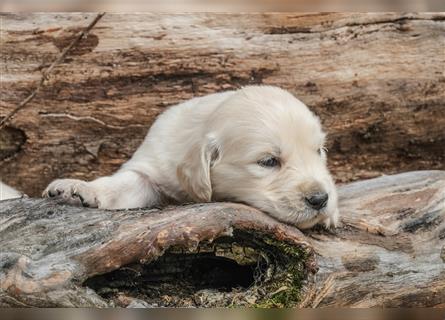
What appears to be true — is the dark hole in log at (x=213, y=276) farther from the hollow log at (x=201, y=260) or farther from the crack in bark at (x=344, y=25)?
the crack in bark at (x=344, y=25)

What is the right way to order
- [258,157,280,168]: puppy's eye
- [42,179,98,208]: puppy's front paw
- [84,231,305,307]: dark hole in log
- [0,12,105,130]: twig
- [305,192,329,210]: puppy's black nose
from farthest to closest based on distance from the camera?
[0,12,105,130]: twig
[258,157,280,168]: puppy's eye
[42,179,98,208]: puppy's front paw
[305,192,329,210]: puppy's black nose
[84,231,305,307]: dark hole in log

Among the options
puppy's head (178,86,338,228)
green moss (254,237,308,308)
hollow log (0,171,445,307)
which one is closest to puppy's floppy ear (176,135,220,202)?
puppy's head (178,86,338,228)

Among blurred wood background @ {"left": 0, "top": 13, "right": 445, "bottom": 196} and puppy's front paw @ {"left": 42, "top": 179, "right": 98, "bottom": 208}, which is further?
blurred wood background @ {"left": 0, "top": 13, "right": 445, "bottom": 196}

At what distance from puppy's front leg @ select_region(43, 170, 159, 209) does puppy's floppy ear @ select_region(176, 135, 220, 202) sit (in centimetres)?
36

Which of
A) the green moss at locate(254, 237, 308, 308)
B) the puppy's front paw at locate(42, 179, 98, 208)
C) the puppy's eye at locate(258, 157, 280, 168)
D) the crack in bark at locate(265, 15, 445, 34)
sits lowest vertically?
the green moss at locate(254, 237, 308, 308)

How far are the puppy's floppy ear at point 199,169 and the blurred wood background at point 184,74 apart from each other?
147cm

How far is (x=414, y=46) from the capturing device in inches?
268

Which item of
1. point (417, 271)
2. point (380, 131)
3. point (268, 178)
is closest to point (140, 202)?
point (268, 178)

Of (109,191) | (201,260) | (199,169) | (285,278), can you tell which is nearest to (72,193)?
(109,191)

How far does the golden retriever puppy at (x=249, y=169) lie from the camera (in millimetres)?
4919

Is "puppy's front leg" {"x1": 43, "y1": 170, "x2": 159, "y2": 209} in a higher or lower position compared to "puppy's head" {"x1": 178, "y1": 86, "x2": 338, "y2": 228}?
lower

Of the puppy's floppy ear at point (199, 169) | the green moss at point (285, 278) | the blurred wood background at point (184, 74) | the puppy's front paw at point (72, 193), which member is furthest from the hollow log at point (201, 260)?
the blurred wood background at point (184, 74)

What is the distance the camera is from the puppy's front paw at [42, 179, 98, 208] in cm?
496

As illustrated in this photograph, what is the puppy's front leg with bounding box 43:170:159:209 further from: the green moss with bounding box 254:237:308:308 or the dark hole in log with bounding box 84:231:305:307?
the green moss with bounding box 254:237:308:308
